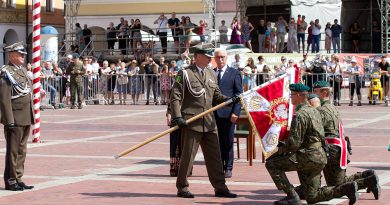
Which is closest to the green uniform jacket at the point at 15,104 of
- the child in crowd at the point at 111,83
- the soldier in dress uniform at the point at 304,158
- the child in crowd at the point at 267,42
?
the soldier in dress uniform at the point at 304,158

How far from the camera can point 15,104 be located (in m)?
12.8

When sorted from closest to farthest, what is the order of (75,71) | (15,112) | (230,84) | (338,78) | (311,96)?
(311,96), (15,112), (230,84), (338,78), (75,71)

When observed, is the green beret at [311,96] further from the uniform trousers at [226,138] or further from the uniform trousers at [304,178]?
the uniform trousers at [226,138]

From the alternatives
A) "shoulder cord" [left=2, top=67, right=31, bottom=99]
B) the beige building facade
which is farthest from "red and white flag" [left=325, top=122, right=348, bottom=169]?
the beige building facade

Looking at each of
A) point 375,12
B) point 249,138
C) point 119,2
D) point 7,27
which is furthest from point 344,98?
point 7,27

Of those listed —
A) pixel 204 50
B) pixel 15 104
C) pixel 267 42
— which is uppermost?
pixel 267 42

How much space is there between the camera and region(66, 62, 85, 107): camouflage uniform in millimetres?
31469

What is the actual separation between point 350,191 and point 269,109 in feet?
6.22

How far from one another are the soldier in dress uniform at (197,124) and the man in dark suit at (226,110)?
5.16 feet

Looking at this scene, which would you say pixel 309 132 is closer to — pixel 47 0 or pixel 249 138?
pixel 249 138

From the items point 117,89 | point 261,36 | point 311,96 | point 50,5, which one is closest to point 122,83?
point 117,89

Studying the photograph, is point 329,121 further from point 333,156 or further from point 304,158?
point 304,158

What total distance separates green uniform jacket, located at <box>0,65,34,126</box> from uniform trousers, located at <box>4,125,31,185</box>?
12 centimetres

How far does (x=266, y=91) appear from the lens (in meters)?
12.8
